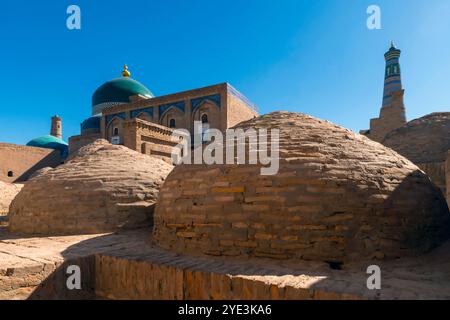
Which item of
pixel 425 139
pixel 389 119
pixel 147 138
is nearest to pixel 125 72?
pixel 147 138

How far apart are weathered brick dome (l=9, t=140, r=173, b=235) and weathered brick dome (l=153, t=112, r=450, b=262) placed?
2.41 m

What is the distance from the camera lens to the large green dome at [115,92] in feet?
88.6

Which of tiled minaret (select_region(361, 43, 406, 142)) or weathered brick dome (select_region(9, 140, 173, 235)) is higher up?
tiled minaret (select_region(361, 43, 406, 142))

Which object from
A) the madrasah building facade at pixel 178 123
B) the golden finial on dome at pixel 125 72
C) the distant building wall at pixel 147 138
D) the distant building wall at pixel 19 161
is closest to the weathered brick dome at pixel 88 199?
the distant building wall at pixel 147 138

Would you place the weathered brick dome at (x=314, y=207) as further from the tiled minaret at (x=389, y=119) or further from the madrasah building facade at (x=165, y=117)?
the tiled minaret at (x=389, y=119)

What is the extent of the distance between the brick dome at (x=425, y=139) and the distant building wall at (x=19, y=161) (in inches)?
912

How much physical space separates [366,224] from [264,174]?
1.59 meters

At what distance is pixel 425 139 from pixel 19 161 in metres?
24.6

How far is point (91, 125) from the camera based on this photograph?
84.2ft

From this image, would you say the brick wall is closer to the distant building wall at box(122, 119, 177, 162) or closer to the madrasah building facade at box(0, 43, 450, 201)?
the madrasah building facade at box(0, 43, 450, 201)

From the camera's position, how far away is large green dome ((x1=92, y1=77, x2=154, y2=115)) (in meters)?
27.0

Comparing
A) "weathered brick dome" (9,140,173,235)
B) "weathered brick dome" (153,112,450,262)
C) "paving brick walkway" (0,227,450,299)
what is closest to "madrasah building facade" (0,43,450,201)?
"weathered brick dome" (153,112,450,262)
